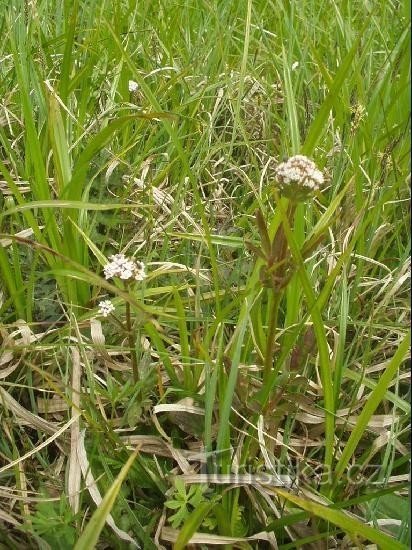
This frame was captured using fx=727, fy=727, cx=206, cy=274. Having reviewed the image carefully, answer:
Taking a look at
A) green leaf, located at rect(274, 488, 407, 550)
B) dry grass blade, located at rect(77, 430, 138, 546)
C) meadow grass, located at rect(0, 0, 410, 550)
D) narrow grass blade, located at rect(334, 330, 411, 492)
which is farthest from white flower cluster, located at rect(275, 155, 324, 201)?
dry grass blade, located at rect(77, 430, 138, 546)

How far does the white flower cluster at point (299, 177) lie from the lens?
0.87 meters

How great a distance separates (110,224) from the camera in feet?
4.73

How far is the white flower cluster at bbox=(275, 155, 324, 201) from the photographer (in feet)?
2.85

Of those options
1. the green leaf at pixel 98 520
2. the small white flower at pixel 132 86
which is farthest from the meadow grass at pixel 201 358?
the small white flower at pixel 132 86

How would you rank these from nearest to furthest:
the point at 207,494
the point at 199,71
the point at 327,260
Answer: the point at 207,494 < the point at 327,260 < the point at 199,71

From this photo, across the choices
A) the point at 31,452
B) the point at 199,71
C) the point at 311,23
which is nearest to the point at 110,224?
the point at 31,452

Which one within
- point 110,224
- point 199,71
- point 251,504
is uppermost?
point 199,71

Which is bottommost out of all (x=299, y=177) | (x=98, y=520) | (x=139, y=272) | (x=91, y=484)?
(x=91, y=484)

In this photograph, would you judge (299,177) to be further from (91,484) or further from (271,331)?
(91,484)

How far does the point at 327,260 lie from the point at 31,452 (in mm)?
629

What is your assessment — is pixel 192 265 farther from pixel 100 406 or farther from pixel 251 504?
pixel 251 504

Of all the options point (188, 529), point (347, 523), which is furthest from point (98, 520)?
point (347, 523)

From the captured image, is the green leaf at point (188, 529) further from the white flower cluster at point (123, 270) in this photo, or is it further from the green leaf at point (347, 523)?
Result: the white flower cluster at point (123, 270)

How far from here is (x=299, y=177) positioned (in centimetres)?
87
